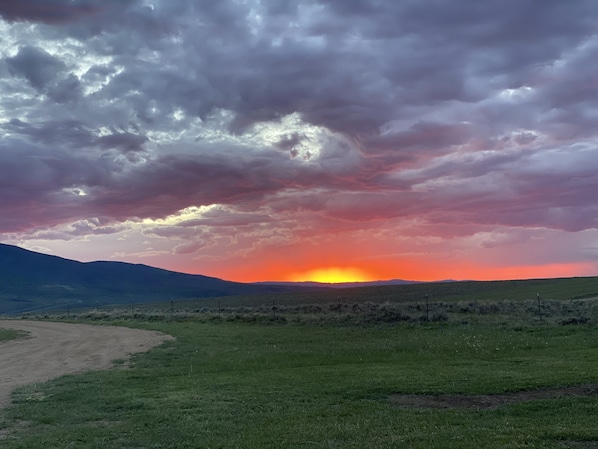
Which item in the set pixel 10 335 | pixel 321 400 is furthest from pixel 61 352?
pixel 321 400

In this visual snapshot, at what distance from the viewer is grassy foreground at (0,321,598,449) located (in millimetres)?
10383

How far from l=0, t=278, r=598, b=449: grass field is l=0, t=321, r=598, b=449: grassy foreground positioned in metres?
0.04

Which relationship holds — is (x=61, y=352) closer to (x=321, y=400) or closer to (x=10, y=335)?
(x=10, y=335)

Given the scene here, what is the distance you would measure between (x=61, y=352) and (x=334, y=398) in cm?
1888

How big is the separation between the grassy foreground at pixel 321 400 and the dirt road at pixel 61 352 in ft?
5.96

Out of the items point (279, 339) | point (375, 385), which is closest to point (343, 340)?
point (279, 339)

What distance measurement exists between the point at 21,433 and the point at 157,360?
1152 centimetres

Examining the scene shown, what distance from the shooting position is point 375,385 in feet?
50.9

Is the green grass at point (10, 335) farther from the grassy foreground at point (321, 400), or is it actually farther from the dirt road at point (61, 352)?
the grassy foreground at point (321, 400)

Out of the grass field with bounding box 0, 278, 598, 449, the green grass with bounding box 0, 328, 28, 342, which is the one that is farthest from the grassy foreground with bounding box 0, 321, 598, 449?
the green grass with bounding box 0, 328, 28, 342

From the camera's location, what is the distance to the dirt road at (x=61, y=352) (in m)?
20.4

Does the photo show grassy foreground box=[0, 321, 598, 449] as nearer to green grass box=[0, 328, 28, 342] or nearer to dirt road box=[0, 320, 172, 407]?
dirt road box=[0, 320, 172, 407]

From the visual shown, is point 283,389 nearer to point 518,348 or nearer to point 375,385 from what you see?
point 375,385

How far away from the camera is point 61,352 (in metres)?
27.8
